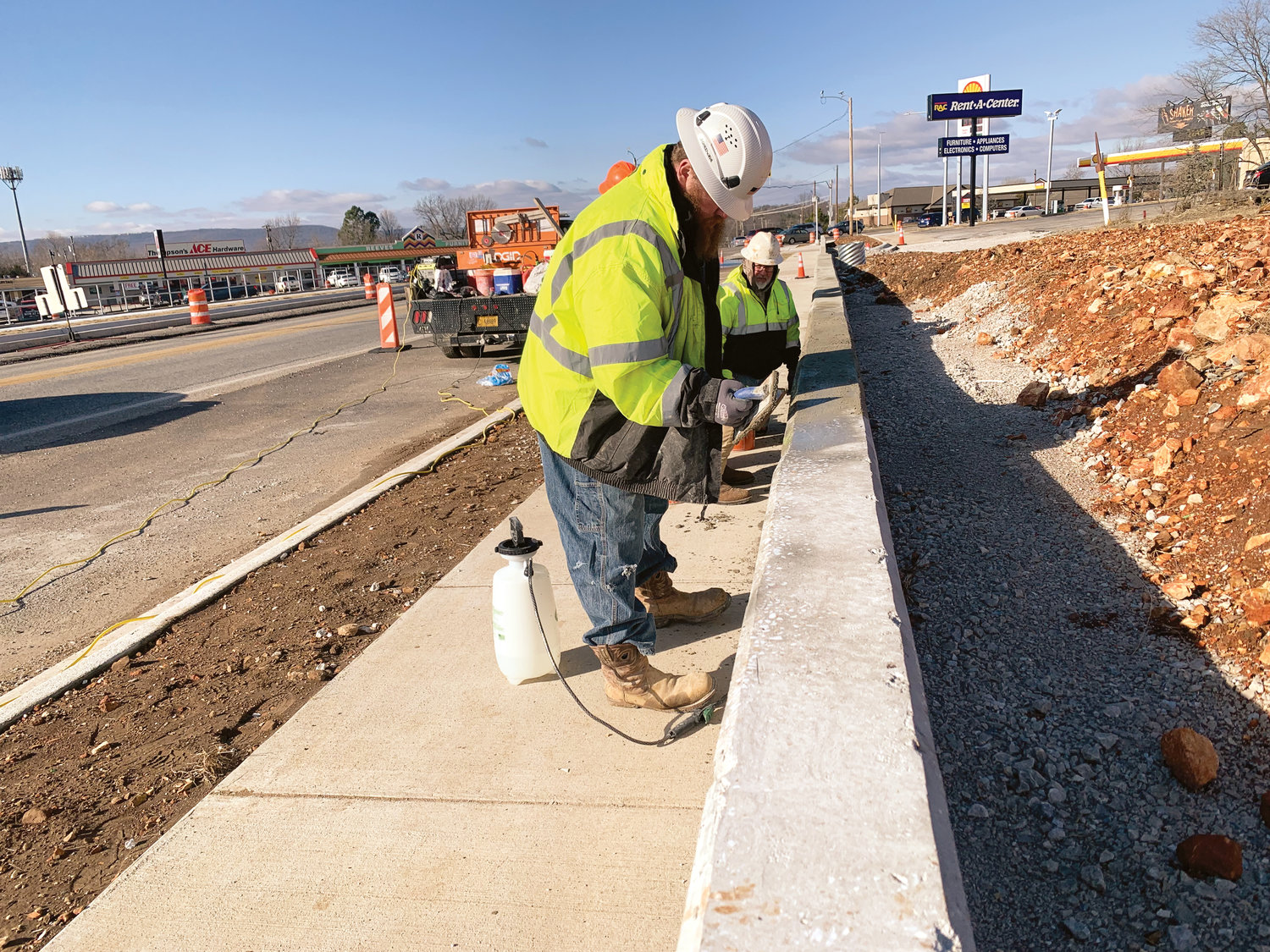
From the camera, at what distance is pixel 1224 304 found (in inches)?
221

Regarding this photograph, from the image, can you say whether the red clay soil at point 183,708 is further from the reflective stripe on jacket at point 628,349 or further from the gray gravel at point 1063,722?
the gray gravel at point 1063,722

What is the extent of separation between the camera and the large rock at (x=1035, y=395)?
6.50 m

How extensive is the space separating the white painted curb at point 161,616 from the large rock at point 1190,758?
13.9 feet

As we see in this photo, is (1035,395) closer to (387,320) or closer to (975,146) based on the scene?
(387,320)

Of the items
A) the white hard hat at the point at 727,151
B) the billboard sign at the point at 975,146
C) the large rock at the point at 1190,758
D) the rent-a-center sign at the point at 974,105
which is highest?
the rent-a-center sign at the point at 974,105

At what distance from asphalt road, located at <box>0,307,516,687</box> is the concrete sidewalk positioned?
213 cm

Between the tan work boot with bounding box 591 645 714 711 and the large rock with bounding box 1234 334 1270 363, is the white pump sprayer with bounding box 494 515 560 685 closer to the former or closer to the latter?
the tan work boot with bounding box 591 645 714 711

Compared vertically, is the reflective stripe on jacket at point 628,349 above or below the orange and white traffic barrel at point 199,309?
below

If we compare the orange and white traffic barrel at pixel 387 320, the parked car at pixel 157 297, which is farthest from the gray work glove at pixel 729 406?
the parked car at pixel 157 297

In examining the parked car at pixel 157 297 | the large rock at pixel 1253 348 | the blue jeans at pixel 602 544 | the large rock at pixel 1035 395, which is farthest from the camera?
the parked car at pixel 157 297

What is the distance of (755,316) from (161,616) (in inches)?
155

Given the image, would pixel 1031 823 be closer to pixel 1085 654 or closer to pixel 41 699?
pixel 1085 654

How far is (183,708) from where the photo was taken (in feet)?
11.5

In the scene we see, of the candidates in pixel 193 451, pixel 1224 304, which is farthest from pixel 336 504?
pixel 1224 304
